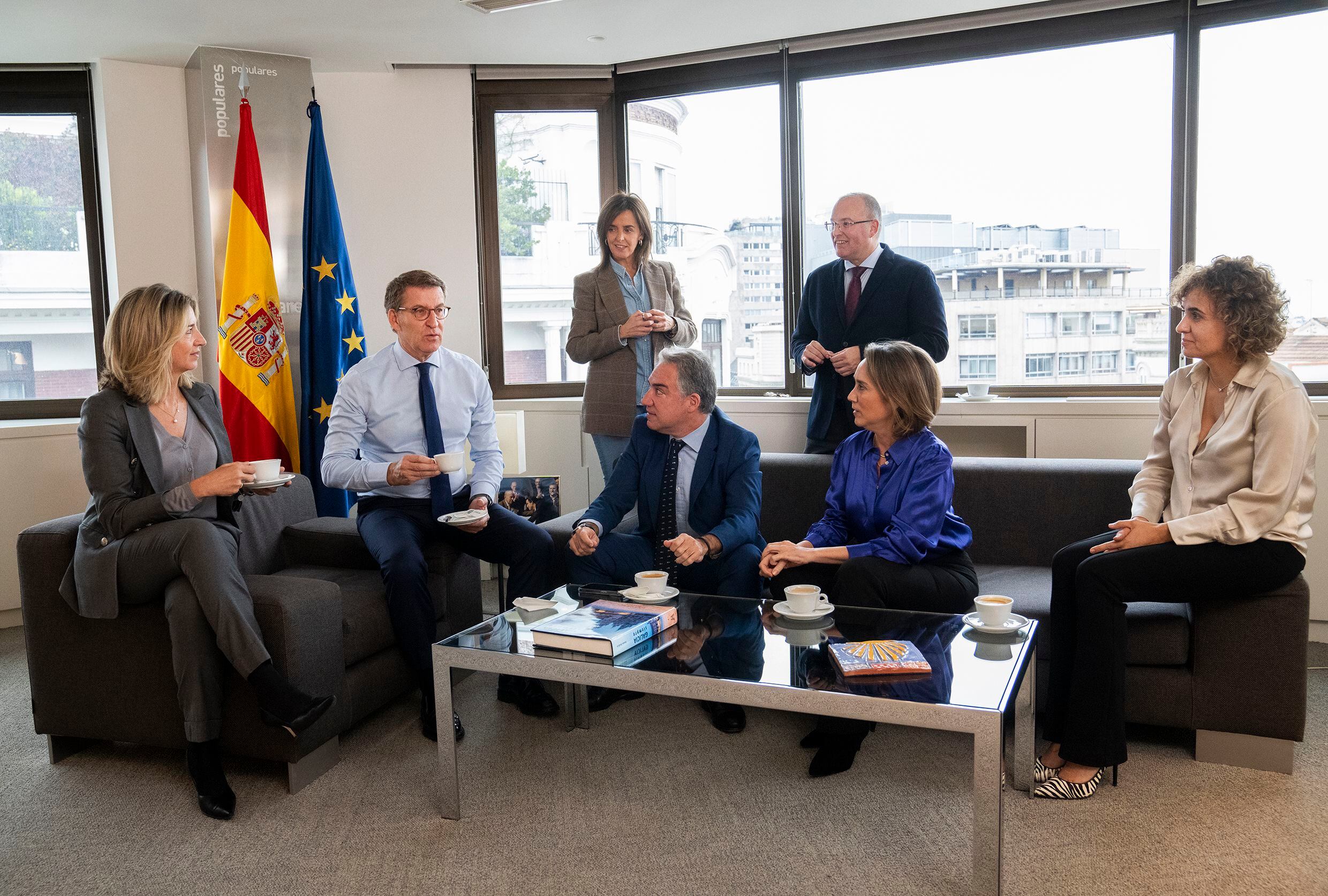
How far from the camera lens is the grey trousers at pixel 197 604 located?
2.42 metres

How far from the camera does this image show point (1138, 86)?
4.05m

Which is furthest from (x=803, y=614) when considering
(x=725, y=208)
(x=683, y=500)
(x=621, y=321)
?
(x=725, y=208)

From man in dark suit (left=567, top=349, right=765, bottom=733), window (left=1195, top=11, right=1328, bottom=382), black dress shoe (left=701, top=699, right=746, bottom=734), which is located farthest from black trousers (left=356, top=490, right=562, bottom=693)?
window (left=1195, top=11, right=1328, bottom=382)

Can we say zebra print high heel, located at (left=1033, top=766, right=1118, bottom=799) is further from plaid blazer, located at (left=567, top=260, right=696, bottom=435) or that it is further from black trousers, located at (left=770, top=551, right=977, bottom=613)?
plaid blazer, located at (left=567, top=260, right=696, bottom=435)

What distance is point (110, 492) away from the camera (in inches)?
100

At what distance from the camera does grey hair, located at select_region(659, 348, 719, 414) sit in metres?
2.91

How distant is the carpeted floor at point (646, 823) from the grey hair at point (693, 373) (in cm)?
97

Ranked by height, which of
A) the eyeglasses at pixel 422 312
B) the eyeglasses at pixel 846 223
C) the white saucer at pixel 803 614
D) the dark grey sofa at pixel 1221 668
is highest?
the eyeglasses at pixel 846 223

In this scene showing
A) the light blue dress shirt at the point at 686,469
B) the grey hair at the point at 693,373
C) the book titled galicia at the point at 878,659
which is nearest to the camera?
the book titled galicia at the point at 878,659

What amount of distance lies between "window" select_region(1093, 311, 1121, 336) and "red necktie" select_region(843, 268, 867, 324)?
1.23 m

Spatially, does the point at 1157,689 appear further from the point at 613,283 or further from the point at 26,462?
the point at 26,462

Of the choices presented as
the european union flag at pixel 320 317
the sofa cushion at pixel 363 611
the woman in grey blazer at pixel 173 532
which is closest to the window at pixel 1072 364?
the sofa cushion at pixel 363 611

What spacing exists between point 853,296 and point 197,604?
241cm

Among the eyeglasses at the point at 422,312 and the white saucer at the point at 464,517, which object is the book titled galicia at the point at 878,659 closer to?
the white saucer at the point at 464,517
